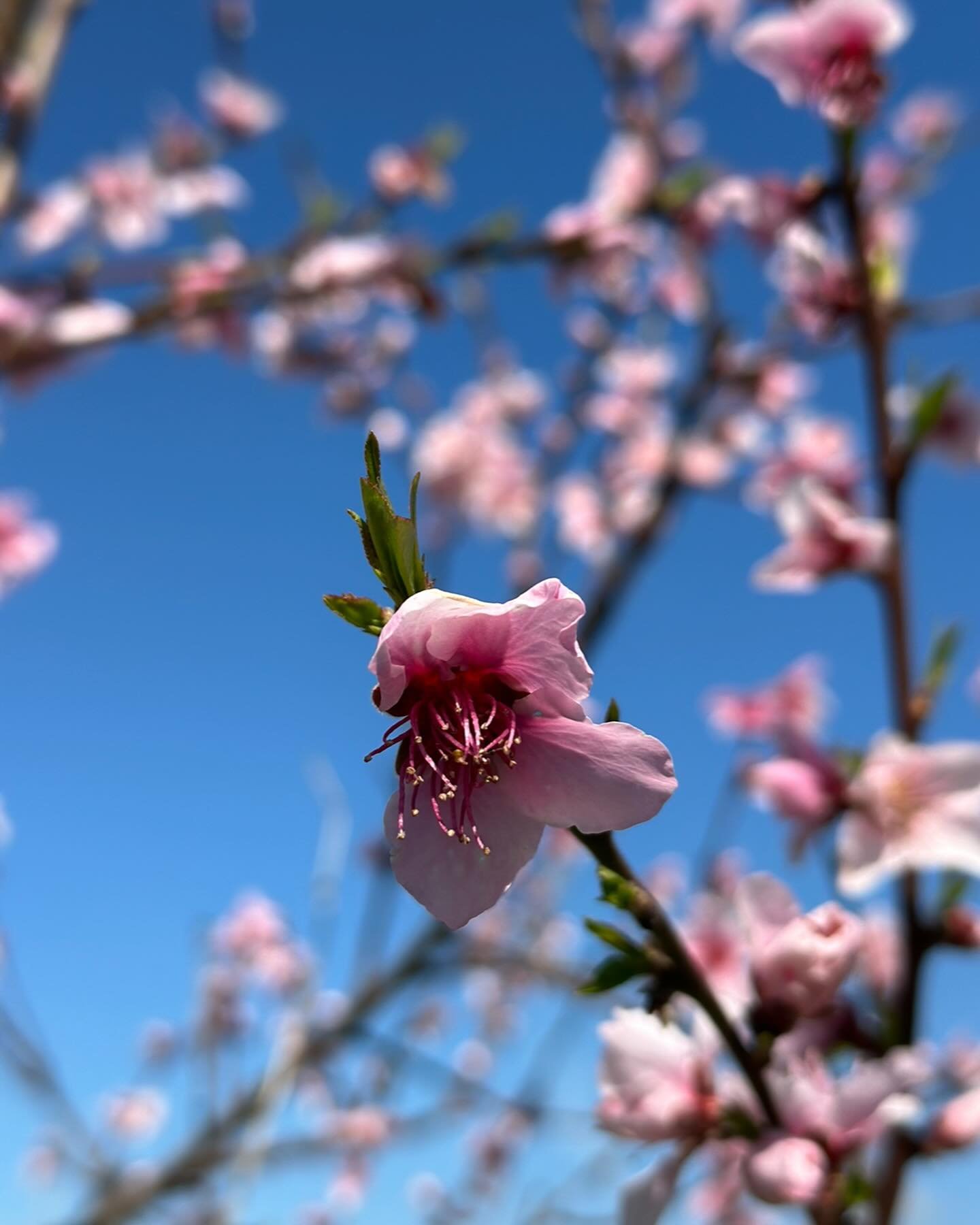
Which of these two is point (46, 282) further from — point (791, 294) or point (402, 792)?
point (402, 792)

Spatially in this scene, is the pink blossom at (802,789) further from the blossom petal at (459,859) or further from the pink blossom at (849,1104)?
the blossom petal at (459,859)

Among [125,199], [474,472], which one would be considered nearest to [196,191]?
[125,199]

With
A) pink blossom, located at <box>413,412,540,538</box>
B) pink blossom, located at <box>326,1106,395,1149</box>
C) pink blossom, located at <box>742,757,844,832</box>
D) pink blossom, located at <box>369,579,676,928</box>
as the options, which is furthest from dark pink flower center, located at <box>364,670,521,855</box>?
pink blossom, located at <box>326,1106,395,1149</box>

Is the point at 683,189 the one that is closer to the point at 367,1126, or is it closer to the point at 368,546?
the point at 368,546

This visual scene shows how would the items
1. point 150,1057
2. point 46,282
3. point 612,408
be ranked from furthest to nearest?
point 150,1057, point 612,408, point 46,282

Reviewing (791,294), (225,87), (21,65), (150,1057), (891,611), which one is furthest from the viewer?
(150,1057)

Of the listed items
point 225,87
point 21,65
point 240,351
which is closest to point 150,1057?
point 240,351
